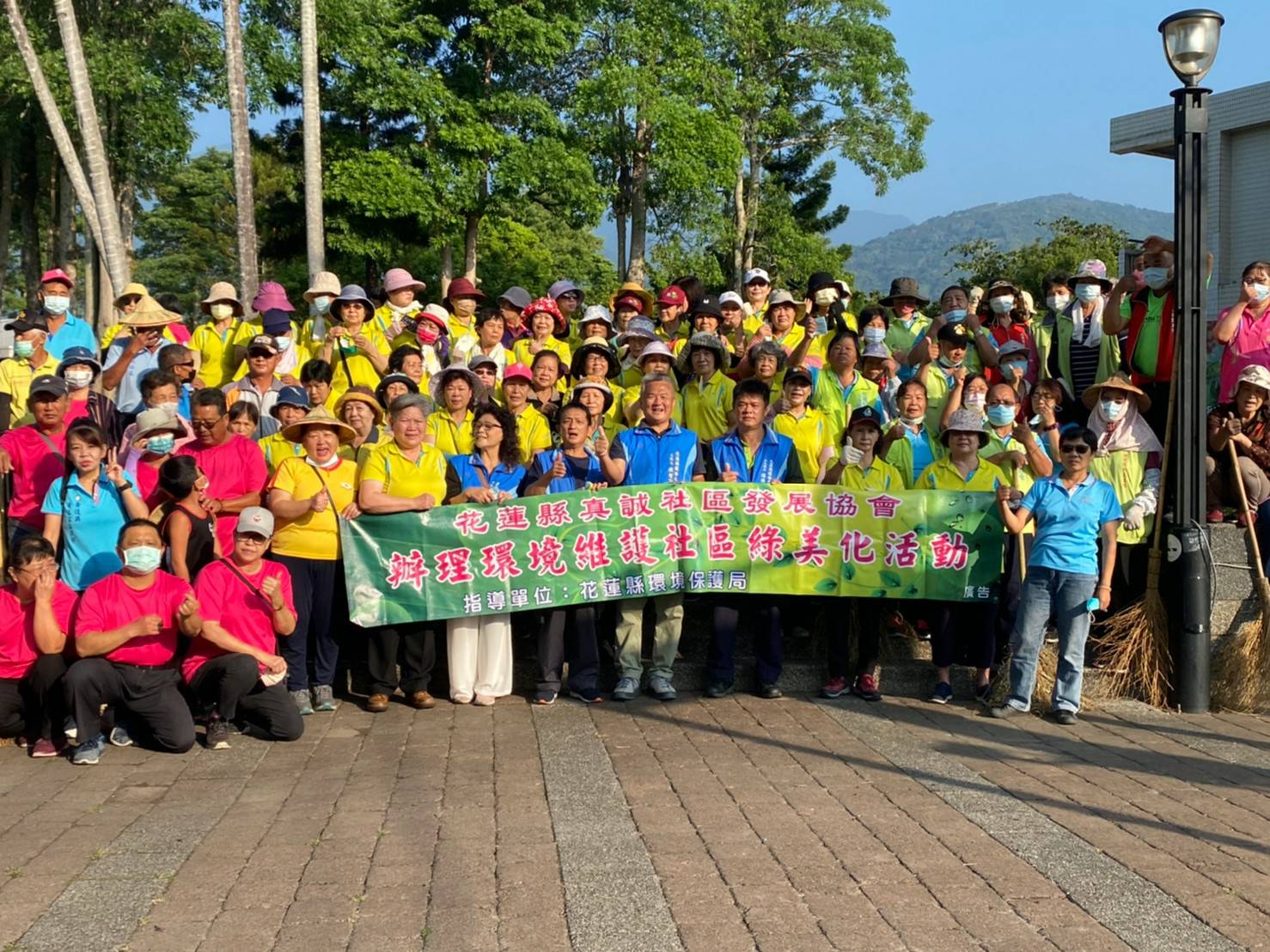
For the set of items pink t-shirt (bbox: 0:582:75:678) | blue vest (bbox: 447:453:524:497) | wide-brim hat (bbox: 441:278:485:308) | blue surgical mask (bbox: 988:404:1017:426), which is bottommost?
pink t-shirt (bbox: 0:582:75:678)

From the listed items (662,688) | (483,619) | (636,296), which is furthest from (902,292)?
(483,619)

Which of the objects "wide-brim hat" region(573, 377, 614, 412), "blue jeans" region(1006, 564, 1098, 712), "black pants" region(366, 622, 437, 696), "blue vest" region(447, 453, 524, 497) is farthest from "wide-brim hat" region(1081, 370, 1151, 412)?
"black pants" region(366, 622, 437, 696)

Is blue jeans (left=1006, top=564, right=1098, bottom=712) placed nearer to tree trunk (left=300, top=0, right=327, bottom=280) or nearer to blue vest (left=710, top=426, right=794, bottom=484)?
blue vest (left=710, top=426, right=794, bottom=484)

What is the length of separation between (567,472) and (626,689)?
4.75ft

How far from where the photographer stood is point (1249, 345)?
9773 millimetres

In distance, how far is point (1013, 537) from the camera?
8.47 metres

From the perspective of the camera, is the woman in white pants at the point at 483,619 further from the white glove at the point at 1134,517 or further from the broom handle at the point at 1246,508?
the broom handle at the point at 1246,508

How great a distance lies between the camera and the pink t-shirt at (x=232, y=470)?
8.07m

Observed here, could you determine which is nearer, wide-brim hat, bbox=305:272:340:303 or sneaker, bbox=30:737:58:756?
sneaker, bbox=30:737:58:756

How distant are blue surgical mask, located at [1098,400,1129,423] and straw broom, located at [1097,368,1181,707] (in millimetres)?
455

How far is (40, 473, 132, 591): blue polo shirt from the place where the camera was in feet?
25.1

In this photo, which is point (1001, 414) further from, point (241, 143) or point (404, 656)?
point (241, 143)

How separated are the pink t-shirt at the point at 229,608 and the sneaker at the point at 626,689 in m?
2.16

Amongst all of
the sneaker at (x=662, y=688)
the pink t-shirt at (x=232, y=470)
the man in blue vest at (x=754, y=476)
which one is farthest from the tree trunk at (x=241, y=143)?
the sneaker at (x=662, y=688)
